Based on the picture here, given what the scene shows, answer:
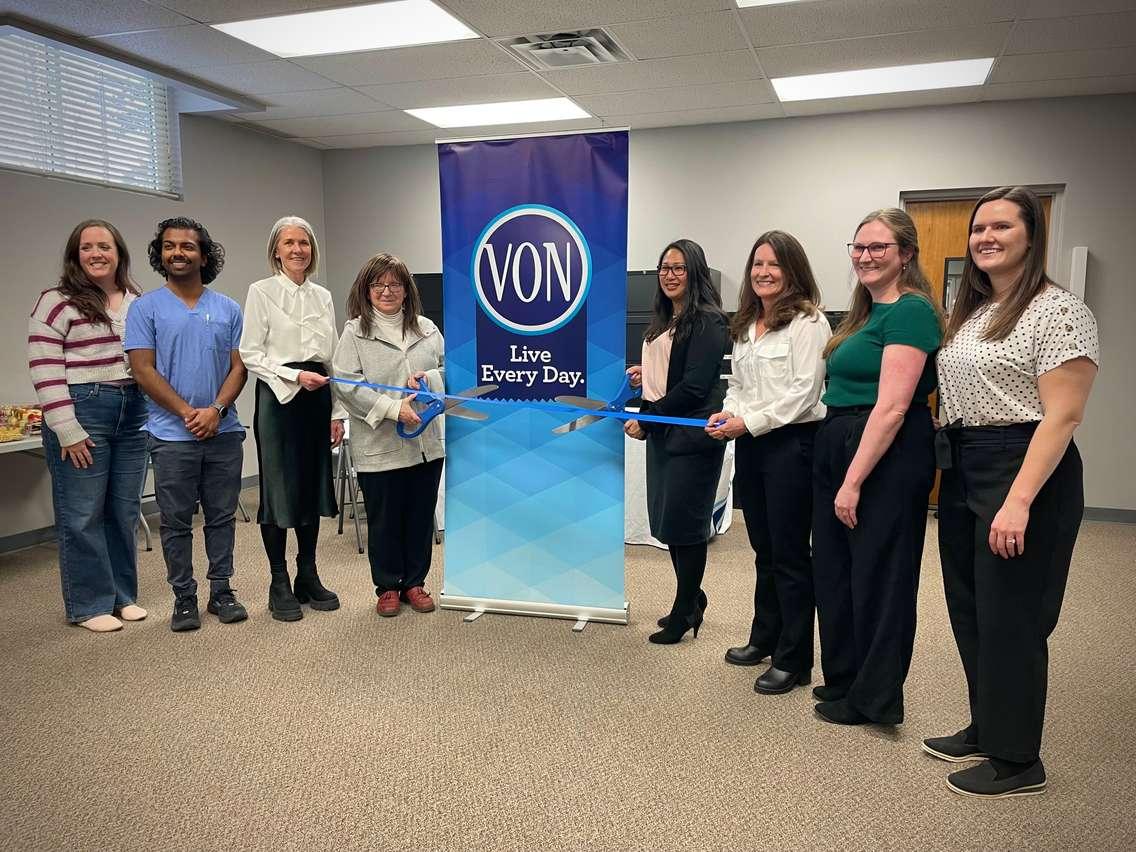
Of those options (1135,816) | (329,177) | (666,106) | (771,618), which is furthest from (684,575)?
(329,177)

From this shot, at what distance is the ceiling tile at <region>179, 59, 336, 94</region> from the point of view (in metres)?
4.71

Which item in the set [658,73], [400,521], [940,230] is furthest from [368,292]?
[940,230]

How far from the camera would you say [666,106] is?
18.5ft

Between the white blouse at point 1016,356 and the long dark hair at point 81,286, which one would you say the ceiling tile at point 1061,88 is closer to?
the white blouse at point 1016,356

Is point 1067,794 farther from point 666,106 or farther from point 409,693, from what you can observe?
point 666,106

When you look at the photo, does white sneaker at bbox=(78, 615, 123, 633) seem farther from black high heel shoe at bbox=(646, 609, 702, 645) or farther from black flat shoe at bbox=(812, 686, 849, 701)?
black flat shoe at bbox=(812, 686, 849, 701)

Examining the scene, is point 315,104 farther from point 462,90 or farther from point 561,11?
point 561,11

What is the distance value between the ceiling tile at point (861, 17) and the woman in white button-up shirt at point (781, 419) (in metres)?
1.71

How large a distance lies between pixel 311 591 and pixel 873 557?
8.16ft

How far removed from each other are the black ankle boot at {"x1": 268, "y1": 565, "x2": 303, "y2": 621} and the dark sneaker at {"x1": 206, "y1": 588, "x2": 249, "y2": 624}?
13 cm

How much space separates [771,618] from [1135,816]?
1213mm

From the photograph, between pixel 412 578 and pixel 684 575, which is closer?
pixel 684 575

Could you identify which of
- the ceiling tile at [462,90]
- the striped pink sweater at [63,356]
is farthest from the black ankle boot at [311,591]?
the ceiling tile at [462,90]

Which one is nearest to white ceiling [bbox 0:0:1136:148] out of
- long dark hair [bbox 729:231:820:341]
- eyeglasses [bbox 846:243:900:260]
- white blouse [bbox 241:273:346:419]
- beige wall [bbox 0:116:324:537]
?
beige wall [bbox 0:116:324:537]
